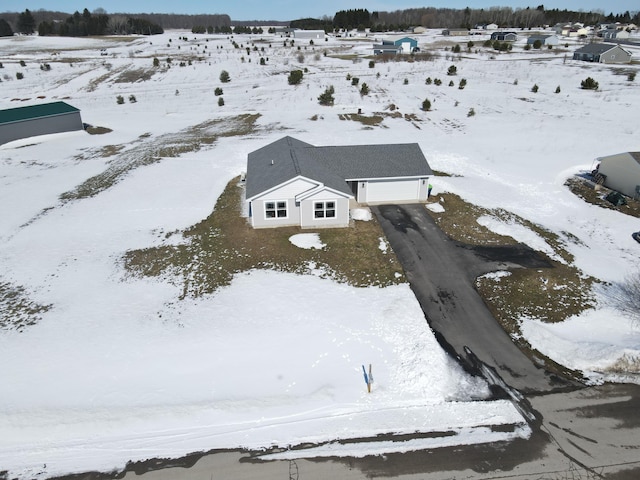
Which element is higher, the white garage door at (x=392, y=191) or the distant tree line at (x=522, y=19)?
the distant tree line at (x=522, y=19)

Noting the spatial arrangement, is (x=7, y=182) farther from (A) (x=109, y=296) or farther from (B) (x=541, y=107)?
(B) (x=541, y=107)

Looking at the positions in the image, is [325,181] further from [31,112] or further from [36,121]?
[31,112]

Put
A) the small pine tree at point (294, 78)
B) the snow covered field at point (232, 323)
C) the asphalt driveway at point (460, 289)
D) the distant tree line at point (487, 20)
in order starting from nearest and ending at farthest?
the snow covered field at point (232, 323) → the asphalt driveway at point (460, 289) → the small pine tree at point (294, 78) → the distant tree line at point (487, 20)

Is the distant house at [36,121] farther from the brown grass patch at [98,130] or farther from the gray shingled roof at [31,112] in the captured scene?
the brown grass patch at [98,130]

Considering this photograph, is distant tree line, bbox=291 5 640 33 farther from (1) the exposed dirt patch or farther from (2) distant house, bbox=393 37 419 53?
(1) the exposed dirt patch

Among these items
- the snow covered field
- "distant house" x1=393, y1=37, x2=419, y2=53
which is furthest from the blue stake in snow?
"distant house" x1=393, y1=37, x2=419, y2=53

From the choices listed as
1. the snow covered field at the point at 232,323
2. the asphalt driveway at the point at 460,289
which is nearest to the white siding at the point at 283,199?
the snow covered field at the point at 232,323
